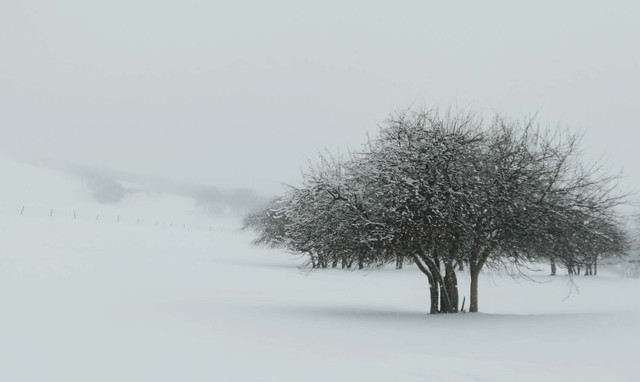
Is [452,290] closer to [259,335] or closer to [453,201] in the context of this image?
[453,201]

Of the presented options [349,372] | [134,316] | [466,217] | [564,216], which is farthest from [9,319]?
[564,216]

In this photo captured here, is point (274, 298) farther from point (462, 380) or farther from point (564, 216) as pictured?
point (462, 380)

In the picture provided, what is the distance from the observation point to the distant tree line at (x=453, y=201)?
1873cm

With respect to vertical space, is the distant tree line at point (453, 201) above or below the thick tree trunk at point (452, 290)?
above

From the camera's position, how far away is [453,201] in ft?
60.8

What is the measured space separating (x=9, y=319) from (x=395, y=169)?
11786 millimetres

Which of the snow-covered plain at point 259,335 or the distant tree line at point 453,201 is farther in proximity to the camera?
the distant tree line at point 453,201

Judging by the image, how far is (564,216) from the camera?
19.2 m

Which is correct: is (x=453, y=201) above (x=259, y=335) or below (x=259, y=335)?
above

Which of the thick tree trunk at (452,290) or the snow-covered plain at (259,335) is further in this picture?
the thick tree trunk at (452,290)

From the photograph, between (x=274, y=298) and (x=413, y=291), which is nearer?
(x=274, y=298)

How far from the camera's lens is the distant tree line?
61.5 feet

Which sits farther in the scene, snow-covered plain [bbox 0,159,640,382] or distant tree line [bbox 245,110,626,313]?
distant tree line [bbox 245,110,626,313]

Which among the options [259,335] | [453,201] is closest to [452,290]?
[453,201]
